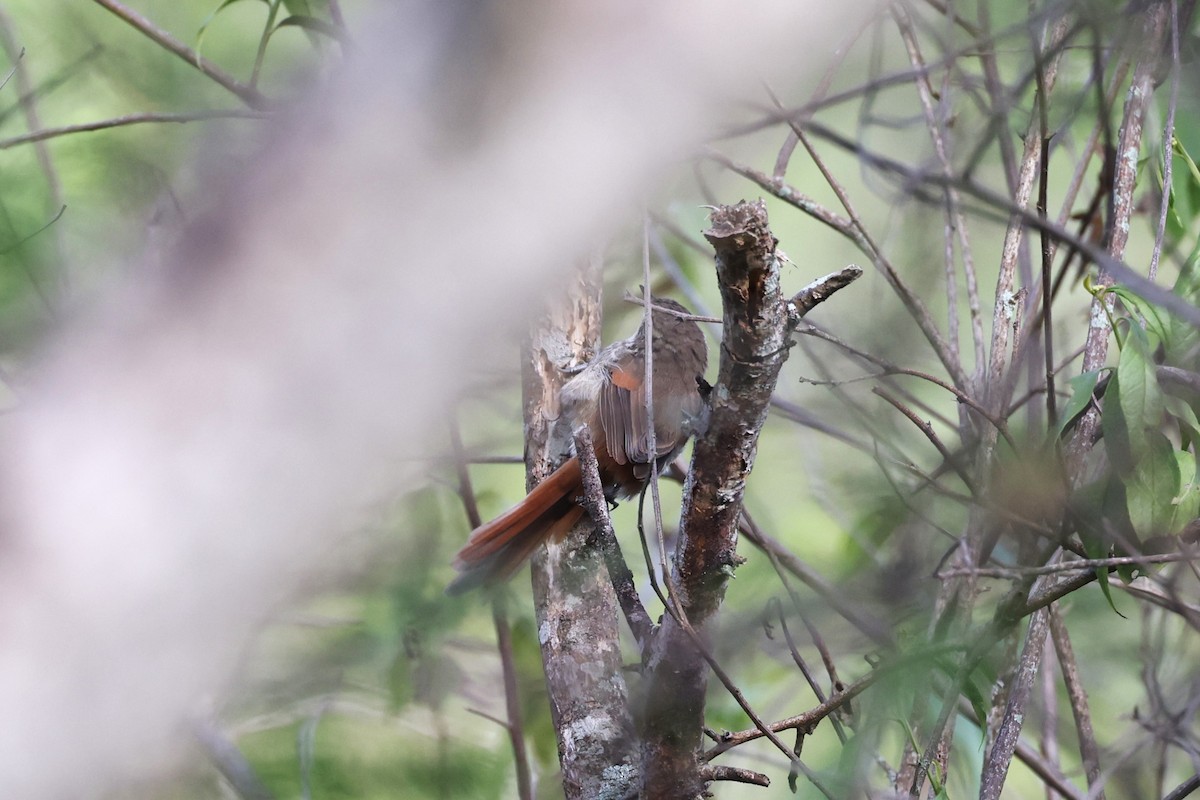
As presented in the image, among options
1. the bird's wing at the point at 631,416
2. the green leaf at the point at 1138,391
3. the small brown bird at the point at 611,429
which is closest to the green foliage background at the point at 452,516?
the green leaf at the point at 1138,391

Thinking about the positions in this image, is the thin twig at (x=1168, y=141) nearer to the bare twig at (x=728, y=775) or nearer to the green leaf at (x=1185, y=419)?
the green leaf at (x=1185, y=419)

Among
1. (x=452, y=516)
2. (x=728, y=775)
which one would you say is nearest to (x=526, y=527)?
(x=728, y=775)

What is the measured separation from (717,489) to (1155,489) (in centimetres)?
78

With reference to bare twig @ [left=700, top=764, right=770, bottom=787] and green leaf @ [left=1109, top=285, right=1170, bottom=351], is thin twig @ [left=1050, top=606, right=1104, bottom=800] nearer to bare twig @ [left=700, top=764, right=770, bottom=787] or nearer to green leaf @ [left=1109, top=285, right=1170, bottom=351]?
green leaf @ [left=1109, top=285, right=1170, bottom=351]

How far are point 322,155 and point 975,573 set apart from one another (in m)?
1.38

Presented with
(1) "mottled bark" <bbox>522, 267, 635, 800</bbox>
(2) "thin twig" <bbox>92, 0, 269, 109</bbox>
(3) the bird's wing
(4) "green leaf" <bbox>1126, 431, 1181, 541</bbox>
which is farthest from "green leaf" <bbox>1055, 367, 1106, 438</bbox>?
(2) "thin twig" <bbox>92, 0, 269, 109</bbox>

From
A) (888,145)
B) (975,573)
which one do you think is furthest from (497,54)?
(888,145)

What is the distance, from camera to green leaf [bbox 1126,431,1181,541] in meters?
1.63

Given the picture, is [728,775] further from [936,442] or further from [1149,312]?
[1149,312]

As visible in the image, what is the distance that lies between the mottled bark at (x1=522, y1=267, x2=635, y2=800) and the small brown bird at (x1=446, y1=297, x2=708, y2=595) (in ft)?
0.19

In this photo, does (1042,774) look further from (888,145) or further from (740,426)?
(888,145)

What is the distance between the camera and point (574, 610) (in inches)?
85.9

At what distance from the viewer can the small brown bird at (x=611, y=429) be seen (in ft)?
7.88

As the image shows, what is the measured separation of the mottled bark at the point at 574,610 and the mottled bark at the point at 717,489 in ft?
1.28
